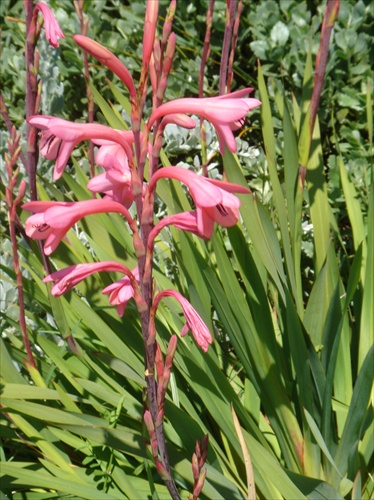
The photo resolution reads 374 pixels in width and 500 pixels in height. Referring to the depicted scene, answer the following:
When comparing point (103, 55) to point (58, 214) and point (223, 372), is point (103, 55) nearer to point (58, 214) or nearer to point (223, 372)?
point (58, 214)

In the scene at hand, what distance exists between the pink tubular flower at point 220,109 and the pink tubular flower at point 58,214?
16 centimetres

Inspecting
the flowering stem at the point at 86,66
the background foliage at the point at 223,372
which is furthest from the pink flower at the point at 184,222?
the flowering stem at the point at 86,66

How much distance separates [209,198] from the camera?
3.62ft

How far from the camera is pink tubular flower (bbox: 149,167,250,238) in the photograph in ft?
3.64

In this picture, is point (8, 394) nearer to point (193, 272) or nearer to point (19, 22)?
point (193, 272)

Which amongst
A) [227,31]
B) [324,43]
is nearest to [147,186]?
[324,43]

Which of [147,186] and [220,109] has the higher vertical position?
[220,109]

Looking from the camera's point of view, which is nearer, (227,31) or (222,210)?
(222,210)

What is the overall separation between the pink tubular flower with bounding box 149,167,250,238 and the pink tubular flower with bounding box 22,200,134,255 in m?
0.09

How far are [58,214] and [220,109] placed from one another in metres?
0.32

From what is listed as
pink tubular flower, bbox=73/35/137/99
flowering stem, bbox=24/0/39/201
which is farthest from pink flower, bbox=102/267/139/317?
flowering stem, bbox=24/0/39/201

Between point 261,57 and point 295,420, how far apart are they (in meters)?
1.71

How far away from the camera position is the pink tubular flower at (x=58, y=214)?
1170 millimetres

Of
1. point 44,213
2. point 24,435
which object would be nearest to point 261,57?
point 24,435
